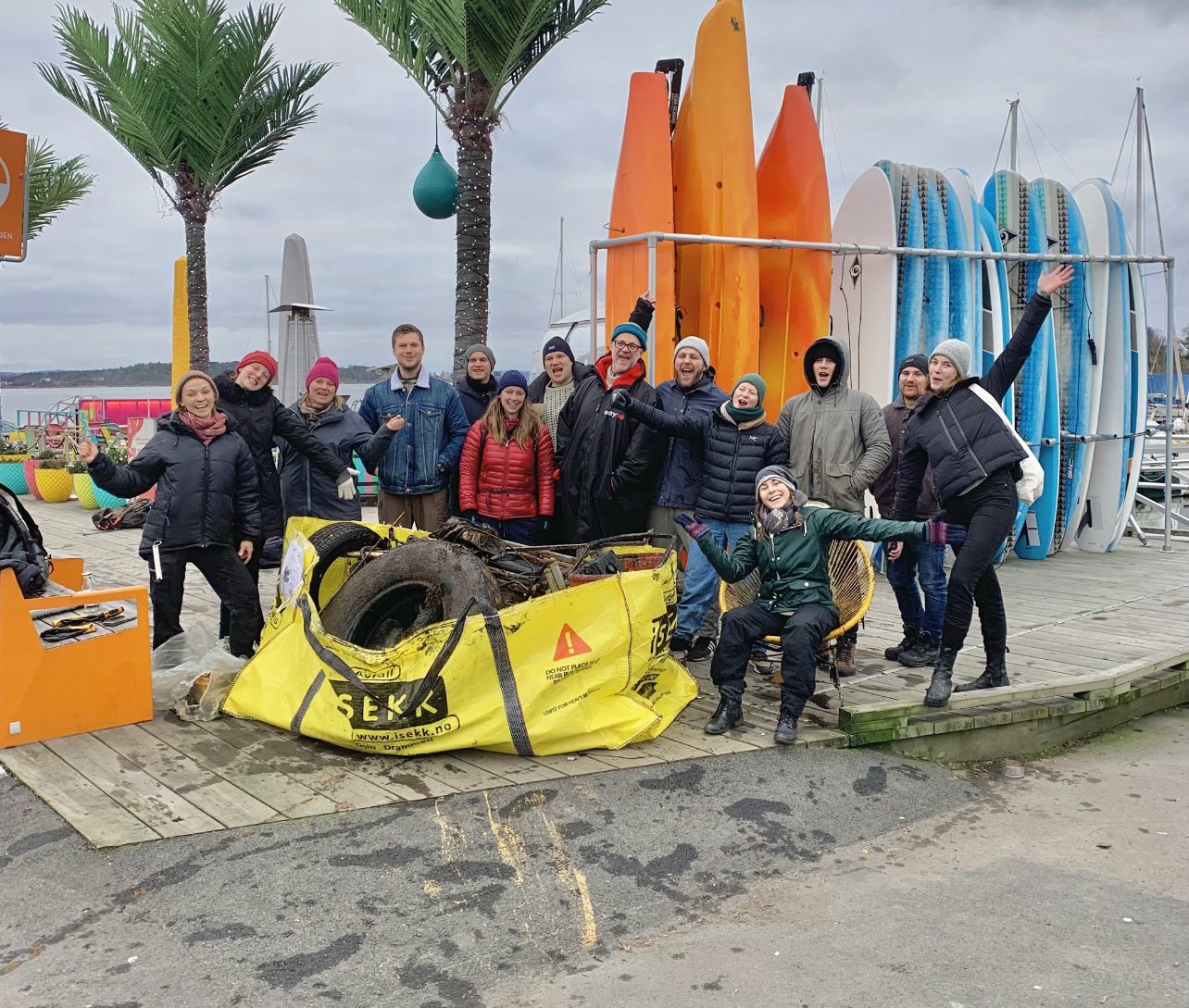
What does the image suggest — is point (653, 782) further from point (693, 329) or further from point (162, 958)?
point (693, 329)

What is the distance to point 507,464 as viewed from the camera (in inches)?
248

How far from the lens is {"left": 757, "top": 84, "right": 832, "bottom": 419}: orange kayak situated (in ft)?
29.2

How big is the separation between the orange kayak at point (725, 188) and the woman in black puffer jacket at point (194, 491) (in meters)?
4.10

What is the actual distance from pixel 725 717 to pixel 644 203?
15.4 feet

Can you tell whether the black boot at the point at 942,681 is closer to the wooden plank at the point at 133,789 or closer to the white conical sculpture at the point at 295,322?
the wooden plank at the point at 133,789

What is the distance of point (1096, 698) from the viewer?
18.5 feet

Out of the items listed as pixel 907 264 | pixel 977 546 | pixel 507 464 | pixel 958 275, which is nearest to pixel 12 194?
pixel 507 464

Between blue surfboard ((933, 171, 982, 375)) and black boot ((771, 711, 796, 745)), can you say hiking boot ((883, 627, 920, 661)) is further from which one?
blue surfboard ((933, 171, 982, 375))

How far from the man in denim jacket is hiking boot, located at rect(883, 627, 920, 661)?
10.00 ft

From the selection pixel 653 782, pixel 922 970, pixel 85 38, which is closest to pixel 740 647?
pixel 653 782

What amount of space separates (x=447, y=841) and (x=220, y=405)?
3.44 m

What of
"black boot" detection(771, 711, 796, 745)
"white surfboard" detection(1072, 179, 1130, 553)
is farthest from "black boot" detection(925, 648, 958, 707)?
"white surfboard" detection(1072, 179, 1130, 553)

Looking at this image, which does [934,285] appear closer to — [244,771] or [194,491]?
[194,491]

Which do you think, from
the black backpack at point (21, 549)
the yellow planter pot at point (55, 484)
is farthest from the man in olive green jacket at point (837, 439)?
the yellow planter pot at point (55, 484)
